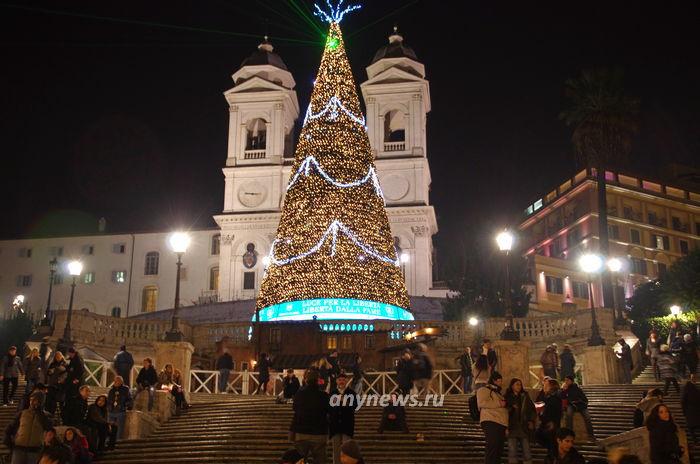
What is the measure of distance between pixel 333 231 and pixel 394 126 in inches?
1368

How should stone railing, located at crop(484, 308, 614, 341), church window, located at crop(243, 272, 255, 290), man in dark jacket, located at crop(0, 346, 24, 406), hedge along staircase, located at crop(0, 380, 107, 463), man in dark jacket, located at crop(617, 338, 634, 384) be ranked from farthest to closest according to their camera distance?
church window, located at crop(243, 272, 255, 290) < stone railing, located at crop(484, 308, 614, 341) < man in dark jacket, located at crop(617, 338, 634, 384) < man in dark jacket, located at crop(0, 346, 24, 406) < hedge along staircase, located at crop(0, 380, 107, 463)

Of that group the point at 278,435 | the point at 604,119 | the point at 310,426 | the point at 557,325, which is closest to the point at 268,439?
the point at 278,435

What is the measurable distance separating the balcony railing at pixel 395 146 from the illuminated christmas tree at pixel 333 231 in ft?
90.9

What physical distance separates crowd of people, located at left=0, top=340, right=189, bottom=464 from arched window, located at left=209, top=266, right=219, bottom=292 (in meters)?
47.8

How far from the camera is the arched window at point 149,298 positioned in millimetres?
71188

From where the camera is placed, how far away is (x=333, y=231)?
32.7 metres

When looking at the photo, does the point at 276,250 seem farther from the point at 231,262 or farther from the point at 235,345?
the point at 231,262

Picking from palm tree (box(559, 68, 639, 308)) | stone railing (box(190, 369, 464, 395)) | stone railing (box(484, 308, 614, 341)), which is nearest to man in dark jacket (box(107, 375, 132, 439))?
stone railing (box(190, 369, 464, 395))

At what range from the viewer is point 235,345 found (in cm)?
3106

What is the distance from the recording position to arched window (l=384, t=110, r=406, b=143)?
64938 millimetres

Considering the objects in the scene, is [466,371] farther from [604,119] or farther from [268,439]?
[604,119]

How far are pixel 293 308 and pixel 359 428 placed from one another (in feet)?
52.5

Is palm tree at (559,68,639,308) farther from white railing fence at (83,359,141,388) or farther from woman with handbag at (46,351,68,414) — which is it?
woman with handbag at (46,351,68,414)

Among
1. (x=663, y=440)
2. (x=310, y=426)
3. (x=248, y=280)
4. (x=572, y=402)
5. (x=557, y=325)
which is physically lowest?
(x=663, y=440)
